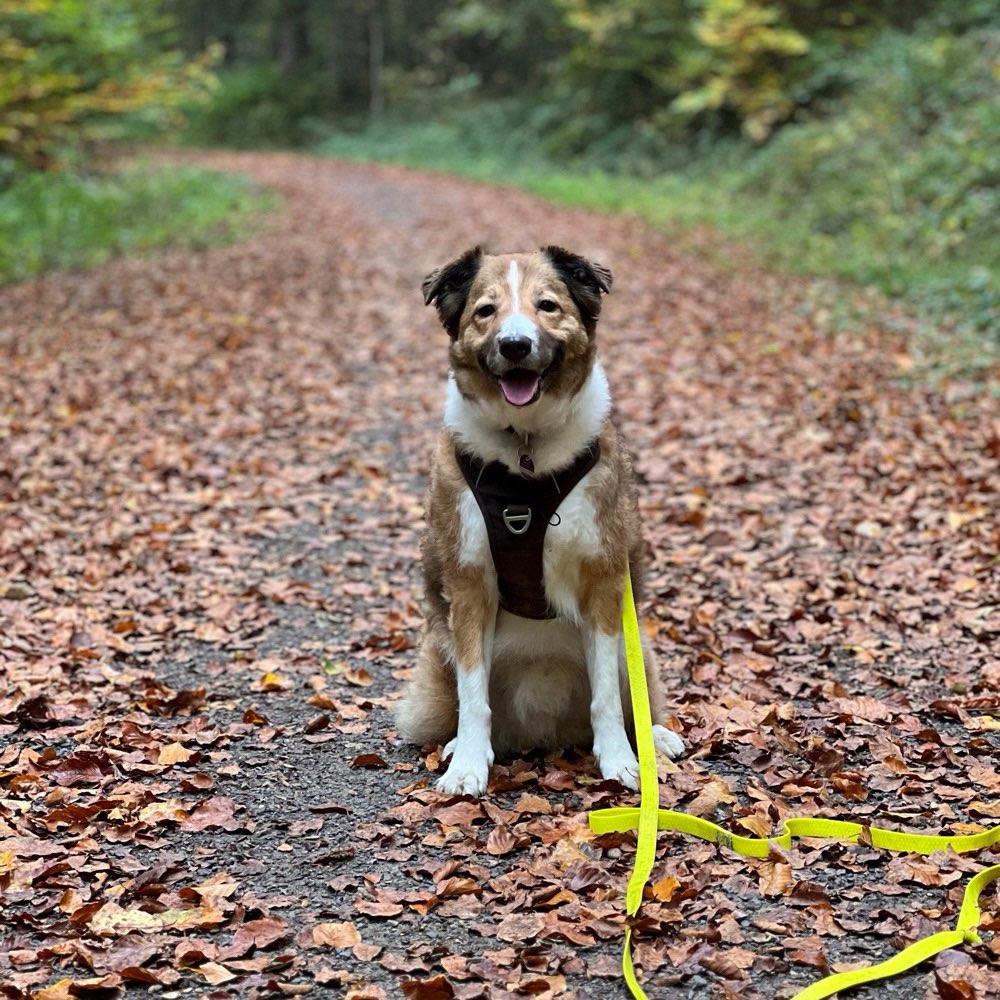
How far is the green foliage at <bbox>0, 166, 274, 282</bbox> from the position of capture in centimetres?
1802

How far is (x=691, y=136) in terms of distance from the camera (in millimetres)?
27156

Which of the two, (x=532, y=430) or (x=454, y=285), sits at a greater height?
(x=454, y=285)

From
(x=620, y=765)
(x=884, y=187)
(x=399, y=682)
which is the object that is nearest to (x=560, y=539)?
(x=620, y=765)

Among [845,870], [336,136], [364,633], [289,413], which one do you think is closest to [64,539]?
[364,633]

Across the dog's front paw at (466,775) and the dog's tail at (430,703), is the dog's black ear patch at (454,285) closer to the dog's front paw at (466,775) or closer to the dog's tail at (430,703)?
the dog's tail at (430,703)

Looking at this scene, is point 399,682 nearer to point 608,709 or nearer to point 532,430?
point 608,709

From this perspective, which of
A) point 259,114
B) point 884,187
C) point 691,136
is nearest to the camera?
point 884,187

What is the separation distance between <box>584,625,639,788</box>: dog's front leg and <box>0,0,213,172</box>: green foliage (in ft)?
45.1

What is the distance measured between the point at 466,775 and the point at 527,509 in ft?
3.64

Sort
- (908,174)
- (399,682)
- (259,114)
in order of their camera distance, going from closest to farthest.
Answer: (399,682) → (908,174) → (259,114)

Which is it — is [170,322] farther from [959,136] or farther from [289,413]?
[959,136]

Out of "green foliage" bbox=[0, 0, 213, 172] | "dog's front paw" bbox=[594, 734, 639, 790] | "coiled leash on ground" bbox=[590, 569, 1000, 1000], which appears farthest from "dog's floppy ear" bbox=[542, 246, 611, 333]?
"green foliage" bbox=[0, 0, 213, 172]

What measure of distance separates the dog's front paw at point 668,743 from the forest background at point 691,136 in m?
7.26

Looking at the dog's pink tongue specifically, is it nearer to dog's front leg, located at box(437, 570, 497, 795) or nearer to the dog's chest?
the dog's chest
